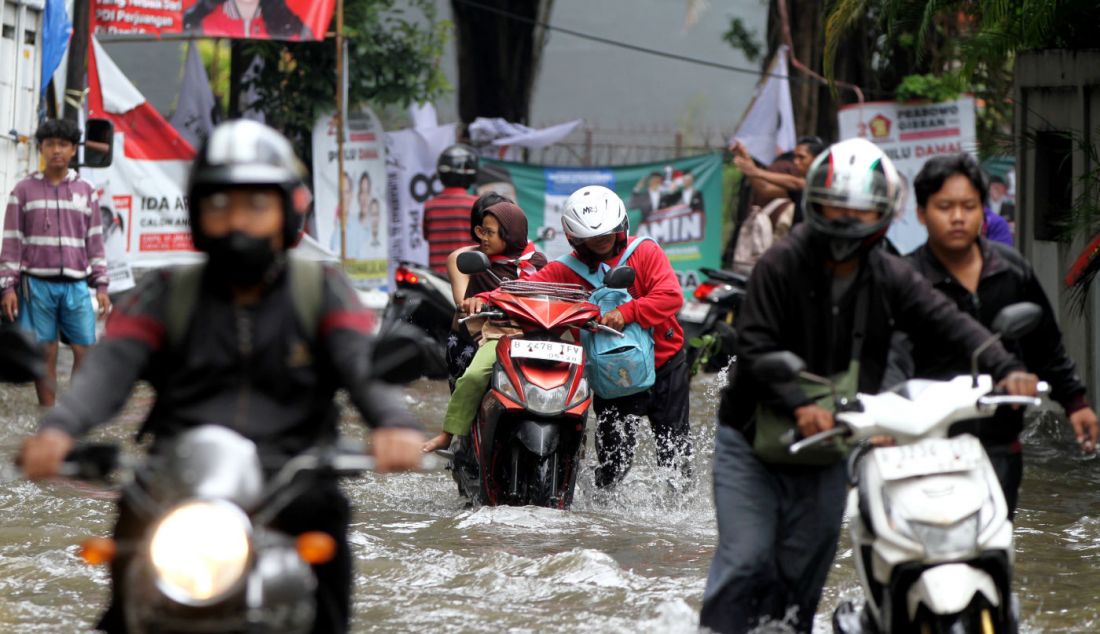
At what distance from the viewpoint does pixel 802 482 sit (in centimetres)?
516

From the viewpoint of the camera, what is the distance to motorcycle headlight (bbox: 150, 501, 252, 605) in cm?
333

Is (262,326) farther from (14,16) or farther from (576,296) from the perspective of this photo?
(14,16)

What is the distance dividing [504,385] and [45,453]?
14.8ft

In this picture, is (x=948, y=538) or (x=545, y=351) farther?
(x=545, y=351)

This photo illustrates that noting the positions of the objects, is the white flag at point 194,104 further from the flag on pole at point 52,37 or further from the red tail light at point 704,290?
the red tail light at point 704,290

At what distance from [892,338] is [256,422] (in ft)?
7.34

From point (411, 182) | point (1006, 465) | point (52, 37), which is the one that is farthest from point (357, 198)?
point (1006, 465)

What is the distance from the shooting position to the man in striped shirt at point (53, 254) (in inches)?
464

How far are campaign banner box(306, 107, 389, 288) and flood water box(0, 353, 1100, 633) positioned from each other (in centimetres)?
890

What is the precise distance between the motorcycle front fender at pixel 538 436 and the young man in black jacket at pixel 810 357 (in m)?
2.74

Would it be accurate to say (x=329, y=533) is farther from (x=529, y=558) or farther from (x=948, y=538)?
(x=529, y=558)

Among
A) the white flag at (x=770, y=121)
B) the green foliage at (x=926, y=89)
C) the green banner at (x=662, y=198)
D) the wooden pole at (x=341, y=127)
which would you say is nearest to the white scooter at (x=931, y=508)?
the wooden pole at (x=341, y=127)

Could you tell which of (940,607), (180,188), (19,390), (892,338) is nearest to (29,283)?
(19,390)

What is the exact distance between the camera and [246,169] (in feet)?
12.4
